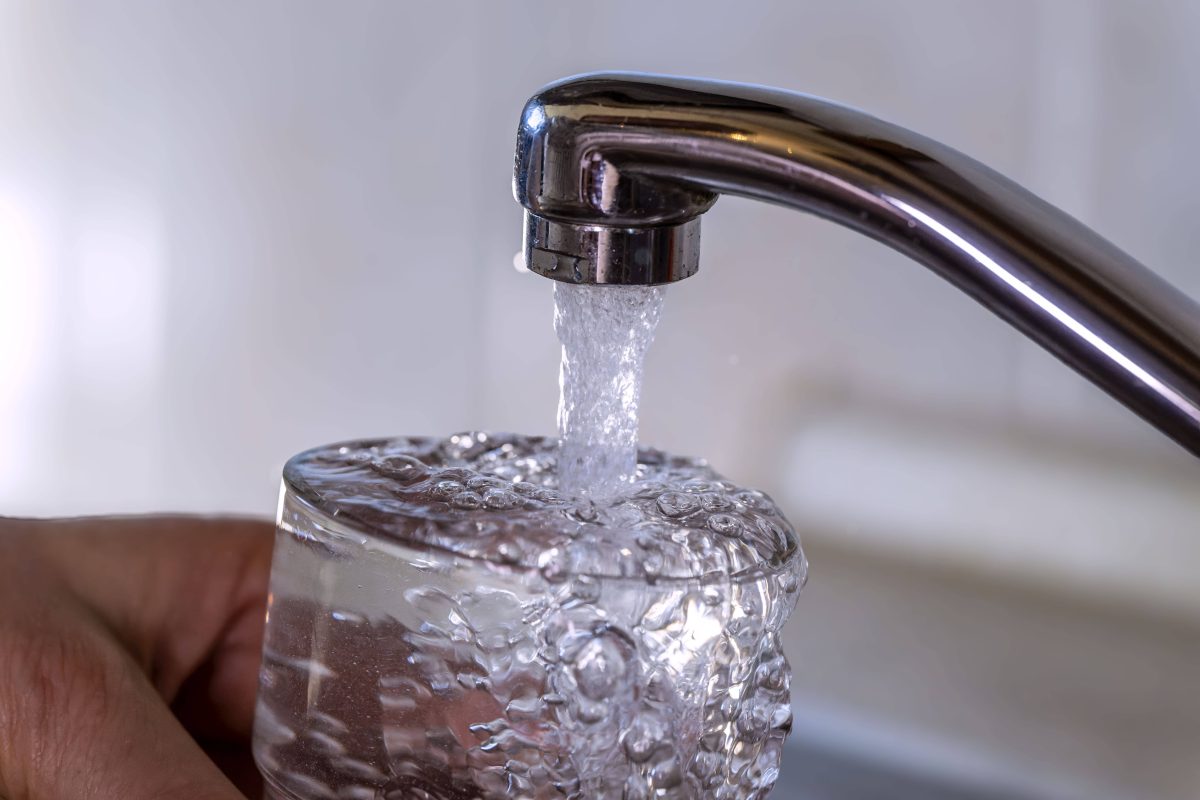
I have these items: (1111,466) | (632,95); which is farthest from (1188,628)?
(632,95)

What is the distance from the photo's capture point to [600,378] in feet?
1.17

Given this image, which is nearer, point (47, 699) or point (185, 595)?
point (47, 699)

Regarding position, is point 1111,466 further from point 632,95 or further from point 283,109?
point 283,109

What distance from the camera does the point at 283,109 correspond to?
67cm

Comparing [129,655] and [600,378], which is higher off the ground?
[600,378]

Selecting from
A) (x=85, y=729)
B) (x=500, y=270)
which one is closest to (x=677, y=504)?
(x=85, y=729)

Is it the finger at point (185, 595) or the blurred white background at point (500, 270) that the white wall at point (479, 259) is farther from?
the finger at point (185, 595)

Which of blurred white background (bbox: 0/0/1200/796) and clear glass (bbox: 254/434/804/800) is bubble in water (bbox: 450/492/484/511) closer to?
clear glass (bbox: 254/434/804/800)

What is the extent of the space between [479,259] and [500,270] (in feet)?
0.04

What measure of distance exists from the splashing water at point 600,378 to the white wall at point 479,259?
189 mm

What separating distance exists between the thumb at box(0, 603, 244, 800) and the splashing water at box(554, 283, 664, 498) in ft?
0.44

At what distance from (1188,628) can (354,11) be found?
456 mm

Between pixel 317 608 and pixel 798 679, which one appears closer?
pixel 317 608

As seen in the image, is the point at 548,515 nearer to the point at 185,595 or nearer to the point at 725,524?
the point at 725,524
